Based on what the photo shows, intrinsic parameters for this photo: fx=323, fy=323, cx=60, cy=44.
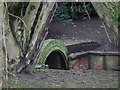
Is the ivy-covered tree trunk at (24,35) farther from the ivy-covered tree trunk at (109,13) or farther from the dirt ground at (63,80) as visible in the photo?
the ivy-covered tree trunk at (109,13)

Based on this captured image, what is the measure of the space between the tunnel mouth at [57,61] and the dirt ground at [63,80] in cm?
258

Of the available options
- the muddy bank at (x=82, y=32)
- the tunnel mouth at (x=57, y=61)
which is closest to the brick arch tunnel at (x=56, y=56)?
the tunnel mouth at (x=57, y=61)

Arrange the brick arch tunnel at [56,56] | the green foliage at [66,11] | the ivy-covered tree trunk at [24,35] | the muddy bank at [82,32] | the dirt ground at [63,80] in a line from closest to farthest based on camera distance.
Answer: the dirt ground at [63,80]
the ivy-covered tree trunk at [24,35]
the brick arch tunnel at [56,56]
the muddy bank at [82,32]
the green foliage at [66,11]

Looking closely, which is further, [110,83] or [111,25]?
[110,83]

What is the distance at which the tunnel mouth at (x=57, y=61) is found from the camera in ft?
20.2

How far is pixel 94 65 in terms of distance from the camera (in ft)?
21.5

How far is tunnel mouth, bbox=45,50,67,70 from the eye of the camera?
20.2 feet

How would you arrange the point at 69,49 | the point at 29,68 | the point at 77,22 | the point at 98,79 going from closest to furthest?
the point at 98,79 → the point at 29,68 → the point at 69,49 → the point at 77,22

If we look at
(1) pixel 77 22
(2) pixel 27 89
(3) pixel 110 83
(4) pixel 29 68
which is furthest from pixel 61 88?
(1) pixel 77 22

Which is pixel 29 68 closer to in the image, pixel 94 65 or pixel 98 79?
pixel 98 79

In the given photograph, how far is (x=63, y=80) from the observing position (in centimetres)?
312

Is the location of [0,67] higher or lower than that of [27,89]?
higher

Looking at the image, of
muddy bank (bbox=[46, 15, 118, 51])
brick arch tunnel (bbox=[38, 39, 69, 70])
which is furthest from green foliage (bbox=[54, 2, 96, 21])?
brick arch tunnel (bbox=[38, 39, 69, 70])

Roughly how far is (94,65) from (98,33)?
2.45 metres
